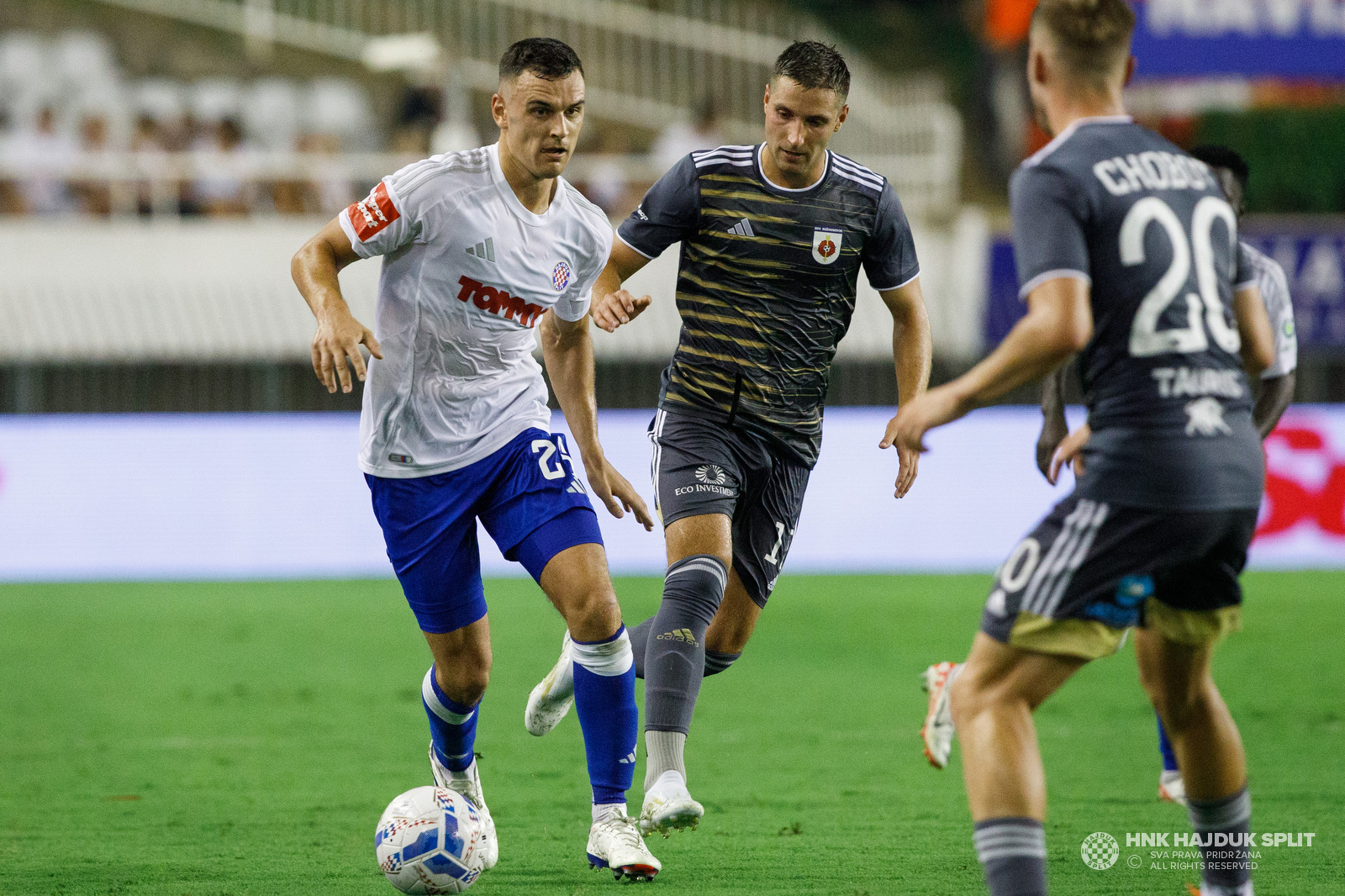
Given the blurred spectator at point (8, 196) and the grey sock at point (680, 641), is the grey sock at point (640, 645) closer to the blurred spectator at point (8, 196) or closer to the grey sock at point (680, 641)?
the grey sock at point (680, 641)

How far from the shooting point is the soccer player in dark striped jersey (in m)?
5.52

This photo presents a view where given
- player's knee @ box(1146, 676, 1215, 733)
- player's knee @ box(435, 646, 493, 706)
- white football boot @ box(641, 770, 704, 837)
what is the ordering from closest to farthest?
player's knee @ box(1146, 676, 1215, 733)
white football boot @ box(641, 770, 704, 837)
player's knee @ box(435, 646, 493, 706)


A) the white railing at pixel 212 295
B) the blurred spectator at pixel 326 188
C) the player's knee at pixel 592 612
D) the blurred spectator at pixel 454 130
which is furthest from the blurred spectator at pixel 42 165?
the player's knee at pixel 592 612

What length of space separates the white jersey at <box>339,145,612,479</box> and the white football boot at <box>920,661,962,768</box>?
1.67 metres

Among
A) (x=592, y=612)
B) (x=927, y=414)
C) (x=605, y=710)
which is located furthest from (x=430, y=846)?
(x=927, y=414)

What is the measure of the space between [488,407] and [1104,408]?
232 centimetres

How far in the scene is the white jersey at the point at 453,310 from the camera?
5.24 metres

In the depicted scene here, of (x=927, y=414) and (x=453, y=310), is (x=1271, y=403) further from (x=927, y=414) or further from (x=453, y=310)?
(x=453, y=310)

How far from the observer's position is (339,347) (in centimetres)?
453

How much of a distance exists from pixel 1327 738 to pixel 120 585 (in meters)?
9.30

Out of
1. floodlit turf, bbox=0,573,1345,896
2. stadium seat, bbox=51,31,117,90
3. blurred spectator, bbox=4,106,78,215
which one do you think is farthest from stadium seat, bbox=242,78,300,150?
floodlit turf, bbox=0,573,1345,896

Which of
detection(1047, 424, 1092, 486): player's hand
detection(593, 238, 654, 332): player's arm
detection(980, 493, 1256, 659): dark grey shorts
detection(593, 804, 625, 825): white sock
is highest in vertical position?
detection(593, 238, 654, 332): player's arm

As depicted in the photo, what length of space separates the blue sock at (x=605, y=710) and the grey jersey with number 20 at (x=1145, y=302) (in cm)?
193

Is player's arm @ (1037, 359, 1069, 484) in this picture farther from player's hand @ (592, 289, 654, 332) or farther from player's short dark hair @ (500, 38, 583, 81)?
player's short dark hair @ (500, 38, 583, 81)
